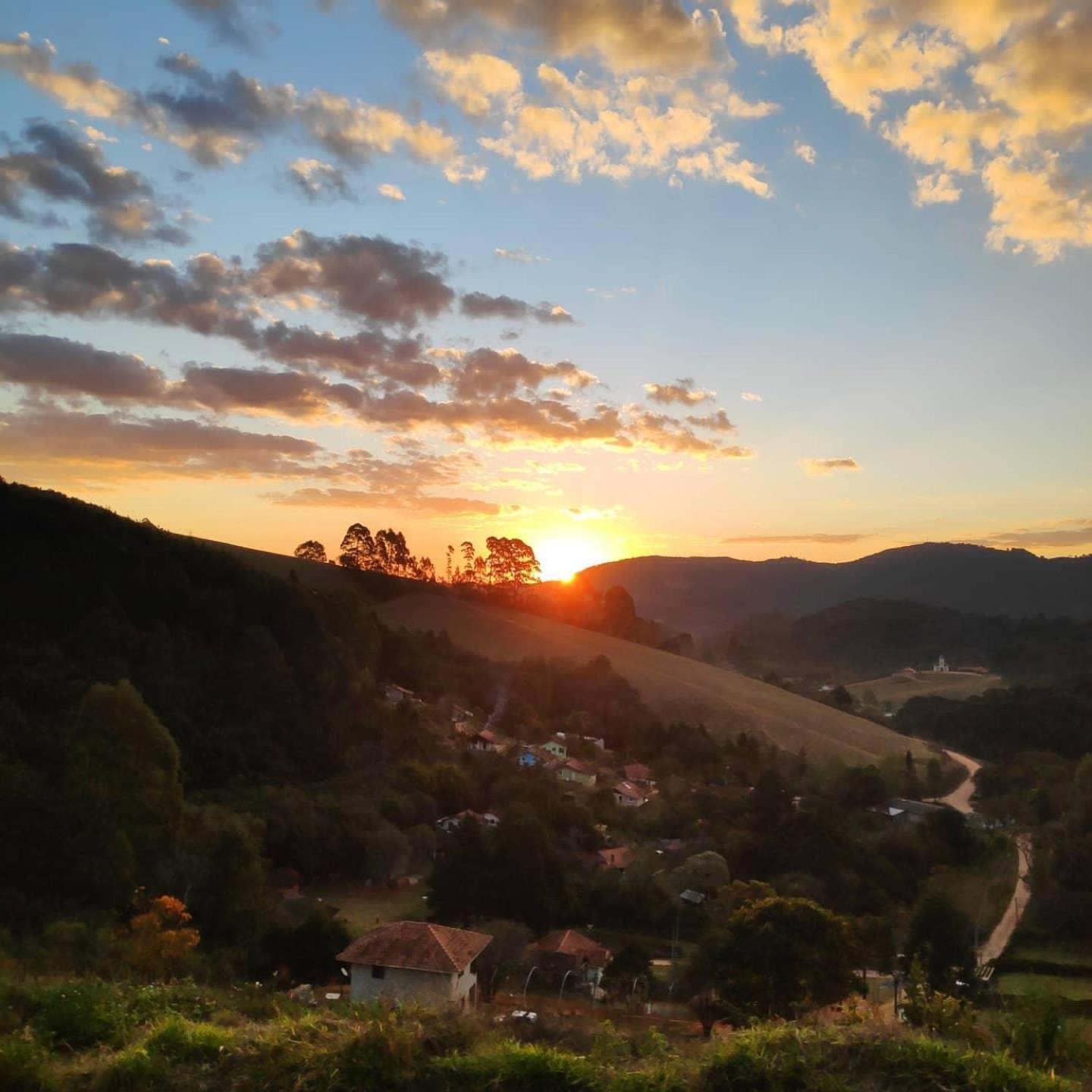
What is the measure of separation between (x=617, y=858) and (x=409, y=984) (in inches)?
469

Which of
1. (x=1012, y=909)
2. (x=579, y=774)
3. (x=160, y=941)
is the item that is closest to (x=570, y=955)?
(x=160, y=941)

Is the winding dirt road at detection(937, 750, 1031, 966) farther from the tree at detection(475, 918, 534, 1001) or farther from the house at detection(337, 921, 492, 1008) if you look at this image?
the house at detection(337, 921, 492, 1008)

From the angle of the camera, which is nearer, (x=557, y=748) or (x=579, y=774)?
(x=579, y=774)

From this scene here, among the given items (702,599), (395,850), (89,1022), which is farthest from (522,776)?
(702,599)

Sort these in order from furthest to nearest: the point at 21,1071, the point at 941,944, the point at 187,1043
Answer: the point at 941,944, the point at 187,1043, the point at 21,1071

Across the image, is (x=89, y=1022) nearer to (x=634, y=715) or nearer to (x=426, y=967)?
(x=426, y=967)

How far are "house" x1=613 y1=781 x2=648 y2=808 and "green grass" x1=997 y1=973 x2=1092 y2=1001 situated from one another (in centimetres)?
1259

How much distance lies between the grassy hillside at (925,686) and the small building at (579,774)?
4161cm

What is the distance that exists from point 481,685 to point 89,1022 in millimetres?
37080

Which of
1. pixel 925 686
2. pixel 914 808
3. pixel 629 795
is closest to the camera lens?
pixel 629 795

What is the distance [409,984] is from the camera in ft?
42.8

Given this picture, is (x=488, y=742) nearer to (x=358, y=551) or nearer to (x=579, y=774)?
(x=579, y=774)

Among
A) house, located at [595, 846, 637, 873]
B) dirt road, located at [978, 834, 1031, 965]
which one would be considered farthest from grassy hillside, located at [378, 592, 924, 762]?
house, located at [595, 846, 637, 873]

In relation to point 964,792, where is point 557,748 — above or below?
above
